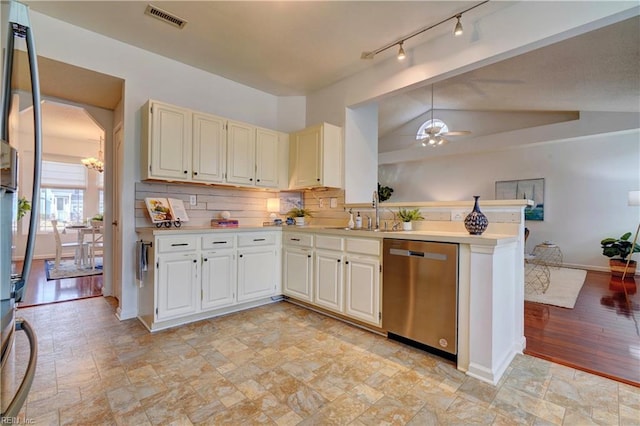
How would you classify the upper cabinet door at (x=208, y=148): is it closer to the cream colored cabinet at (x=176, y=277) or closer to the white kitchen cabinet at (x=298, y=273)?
the cream colored cabinet at (x=176, y=277)

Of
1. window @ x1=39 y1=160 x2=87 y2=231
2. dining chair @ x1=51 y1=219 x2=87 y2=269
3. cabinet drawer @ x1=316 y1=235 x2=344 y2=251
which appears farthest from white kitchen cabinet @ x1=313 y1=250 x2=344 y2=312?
window @ x1=39 y1=160 x2=87 y2=231

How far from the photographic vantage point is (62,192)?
7.30 m

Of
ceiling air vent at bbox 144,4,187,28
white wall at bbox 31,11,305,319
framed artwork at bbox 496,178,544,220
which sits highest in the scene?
ceiling air vent at bbox 144,4,187,28

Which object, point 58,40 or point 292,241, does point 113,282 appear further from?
point 58,40

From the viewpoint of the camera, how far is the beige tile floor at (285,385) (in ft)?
5.46

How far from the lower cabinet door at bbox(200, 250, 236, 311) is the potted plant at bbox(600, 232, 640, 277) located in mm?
6891

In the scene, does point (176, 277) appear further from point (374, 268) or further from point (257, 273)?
point (374, 268)

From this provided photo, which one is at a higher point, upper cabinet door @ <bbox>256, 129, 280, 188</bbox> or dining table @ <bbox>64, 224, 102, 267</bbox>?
upper cabinet door @ <bbox>256, 129, 280, 188</bbox>

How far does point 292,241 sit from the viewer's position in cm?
357

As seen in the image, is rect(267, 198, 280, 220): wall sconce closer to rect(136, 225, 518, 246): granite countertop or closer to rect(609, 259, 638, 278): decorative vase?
rect(136, 225, 518, 246): granite countertop

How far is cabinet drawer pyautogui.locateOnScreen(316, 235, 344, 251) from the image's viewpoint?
119 inches

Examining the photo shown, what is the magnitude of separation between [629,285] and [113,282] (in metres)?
7.87

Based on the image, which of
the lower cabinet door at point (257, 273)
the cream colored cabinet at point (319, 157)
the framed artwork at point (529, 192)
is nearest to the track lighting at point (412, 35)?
the cream colored cabinet at point (319, 157)

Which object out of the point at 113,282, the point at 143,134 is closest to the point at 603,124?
the point at 143,134
